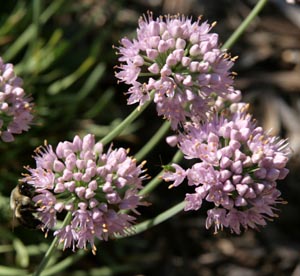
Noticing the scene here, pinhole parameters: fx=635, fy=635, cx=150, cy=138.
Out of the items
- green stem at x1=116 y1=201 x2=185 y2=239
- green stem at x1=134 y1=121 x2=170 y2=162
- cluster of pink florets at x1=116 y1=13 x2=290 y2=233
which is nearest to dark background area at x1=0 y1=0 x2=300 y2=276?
green stem at x1=134 y1=121 x2=170 y2=162

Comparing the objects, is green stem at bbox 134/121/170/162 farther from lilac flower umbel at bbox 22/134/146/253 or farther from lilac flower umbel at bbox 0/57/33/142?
lilac flower umbel at bbox 0/57/33/142

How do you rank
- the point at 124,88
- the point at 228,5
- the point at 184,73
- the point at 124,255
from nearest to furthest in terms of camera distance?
the point at 184,73 → the point at 124,255 → the point at 124,88 → the point at 228,5

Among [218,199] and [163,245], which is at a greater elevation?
[163,245]

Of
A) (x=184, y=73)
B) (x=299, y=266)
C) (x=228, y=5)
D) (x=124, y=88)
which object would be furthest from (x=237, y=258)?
(x=184, y=73)

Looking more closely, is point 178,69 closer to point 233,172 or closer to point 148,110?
point 233,172

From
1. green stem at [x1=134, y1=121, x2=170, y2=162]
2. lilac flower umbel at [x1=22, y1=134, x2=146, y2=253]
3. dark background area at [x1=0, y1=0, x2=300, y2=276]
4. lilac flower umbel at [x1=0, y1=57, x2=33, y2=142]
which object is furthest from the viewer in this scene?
A: dark background area at [x1=0, y1=0, x2=300, y2=276]

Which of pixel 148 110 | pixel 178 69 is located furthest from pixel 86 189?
pixel 148 110

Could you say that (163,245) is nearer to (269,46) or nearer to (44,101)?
(44,101)
